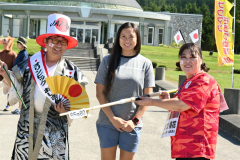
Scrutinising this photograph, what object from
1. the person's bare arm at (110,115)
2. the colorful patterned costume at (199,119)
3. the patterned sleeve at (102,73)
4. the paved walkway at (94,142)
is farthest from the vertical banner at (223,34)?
the colorful patterned costume at (199,119)

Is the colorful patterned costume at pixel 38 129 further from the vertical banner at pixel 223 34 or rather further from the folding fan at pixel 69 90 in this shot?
the vertical banner at pixel 223 34

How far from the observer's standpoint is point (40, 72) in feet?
11.2

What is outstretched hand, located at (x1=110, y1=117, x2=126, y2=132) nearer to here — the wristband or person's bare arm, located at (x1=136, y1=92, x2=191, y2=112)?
the wristband

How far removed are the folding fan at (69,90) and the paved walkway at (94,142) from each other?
7.31 feet

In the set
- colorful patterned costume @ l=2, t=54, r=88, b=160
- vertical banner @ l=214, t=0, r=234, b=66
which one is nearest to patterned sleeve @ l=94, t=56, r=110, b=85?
colorful patterned costume @ l=2, t=54, r=88, b=160

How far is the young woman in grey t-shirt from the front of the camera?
3.39 metres

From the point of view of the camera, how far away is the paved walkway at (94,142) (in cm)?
549

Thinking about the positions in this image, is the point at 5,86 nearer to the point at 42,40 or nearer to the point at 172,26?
the point at 42,40

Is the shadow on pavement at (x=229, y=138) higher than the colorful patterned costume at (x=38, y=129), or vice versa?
the colorful patterned costume at (x=38, y=129)

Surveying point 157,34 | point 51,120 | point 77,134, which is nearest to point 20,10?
point 157,34

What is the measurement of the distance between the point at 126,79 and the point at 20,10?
49.4m

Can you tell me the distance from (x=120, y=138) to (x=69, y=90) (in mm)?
736

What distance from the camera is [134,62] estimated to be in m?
3.47

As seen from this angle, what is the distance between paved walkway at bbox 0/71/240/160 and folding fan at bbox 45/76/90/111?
2.23 metres
